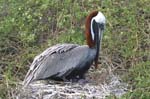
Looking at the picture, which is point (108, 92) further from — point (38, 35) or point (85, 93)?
point (38, 35)

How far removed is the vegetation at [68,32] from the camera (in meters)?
8.00

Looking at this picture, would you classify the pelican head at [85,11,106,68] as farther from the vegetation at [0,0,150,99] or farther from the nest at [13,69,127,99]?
the vegetation at [0,0,150,99]

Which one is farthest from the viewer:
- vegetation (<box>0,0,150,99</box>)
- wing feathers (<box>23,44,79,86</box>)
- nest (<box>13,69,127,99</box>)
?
vegetation (<box>0,0,150,99</box>)

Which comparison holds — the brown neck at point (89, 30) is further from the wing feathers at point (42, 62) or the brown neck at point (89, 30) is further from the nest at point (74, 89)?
the nest at point (74, 89)

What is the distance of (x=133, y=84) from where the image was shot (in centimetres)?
741

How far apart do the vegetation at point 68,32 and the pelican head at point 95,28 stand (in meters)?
0.50

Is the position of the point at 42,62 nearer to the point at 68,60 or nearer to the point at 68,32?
the point at 68,60

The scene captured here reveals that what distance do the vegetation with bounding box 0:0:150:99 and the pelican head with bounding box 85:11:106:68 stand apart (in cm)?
50

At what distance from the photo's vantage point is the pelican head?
768 centimetres

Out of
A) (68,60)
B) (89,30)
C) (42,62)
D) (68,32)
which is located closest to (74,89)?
(68,60)

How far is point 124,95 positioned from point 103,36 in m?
1.68

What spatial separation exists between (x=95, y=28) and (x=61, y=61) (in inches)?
23.7

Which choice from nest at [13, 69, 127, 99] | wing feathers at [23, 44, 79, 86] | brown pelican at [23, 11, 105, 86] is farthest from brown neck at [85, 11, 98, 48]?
nest at [13, 69, 127, 99]

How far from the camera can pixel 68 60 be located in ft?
24.8
